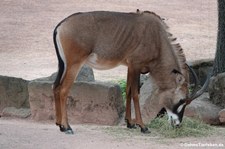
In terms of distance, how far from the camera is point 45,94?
35.5 ft

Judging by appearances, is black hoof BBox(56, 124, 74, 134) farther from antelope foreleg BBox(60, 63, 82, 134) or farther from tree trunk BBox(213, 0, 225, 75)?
tree trunk BBox(213, 0, 225, 75)

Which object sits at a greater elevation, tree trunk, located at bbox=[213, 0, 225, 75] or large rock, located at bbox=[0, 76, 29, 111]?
tree trunk, located at bbox=[213, 0, 225, 75]

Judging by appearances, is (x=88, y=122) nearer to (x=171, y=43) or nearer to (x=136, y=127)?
(x=136, y=127)

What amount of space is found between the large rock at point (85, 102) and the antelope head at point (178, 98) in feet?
4.10

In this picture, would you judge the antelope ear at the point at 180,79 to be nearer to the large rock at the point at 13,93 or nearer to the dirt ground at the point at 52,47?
the dirt ground at the point at 52,47

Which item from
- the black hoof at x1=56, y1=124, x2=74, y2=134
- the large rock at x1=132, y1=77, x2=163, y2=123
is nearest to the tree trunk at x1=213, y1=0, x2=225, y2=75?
the large rock at x1=132, y1=77, x2=163, y2=123

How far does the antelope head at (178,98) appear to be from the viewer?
9.18 metres

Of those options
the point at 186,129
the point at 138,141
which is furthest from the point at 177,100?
the point at 138,141

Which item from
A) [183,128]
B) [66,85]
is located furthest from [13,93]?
[183,128]

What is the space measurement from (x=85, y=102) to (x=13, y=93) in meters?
1.94

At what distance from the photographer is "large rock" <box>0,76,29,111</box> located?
11.9 m

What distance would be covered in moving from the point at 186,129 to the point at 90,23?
2097mm

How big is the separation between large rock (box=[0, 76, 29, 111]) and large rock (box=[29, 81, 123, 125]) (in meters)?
1.03

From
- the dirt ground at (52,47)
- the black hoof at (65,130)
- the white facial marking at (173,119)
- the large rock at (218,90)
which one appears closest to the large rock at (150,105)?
the white facial marking at (173,119)
